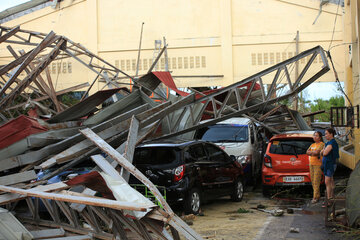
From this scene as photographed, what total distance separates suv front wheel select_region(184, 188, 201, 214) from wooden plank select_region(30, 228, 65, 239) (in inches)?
124

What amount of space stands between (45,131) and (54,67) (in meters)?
18.1

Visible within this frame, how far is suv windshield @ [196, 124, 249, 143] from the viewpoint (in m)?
15.1

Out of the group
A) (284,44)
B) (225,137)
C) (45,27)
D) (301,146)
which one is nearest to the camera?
(301,146)

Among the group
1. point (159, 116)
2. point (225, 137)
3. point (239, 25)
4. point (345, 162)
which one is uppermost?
point (239, 25)

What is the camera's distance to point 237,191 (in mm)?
12180

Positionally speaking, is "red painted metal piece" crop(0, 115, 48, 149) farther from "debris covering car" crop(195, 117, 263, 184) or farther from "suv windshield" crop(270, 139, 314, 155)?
"debris covering car" crop(195, 117, 263, 184)

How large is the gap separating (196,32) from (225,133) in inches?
455

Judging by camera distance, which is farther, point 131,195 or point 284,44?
point 284,44

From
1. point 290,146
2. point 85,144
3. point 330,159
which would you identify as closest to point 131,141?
point 85,144

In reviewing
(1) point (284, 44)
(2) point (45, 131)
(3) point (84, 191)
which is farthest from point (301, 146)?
(1) point (284, 44)

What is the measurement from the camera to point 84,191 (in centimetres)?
675

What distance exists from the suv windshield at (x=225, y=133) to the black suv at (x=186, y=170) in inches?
137

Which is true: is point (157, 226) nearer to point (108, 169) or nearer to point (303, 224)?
point (108, 169)

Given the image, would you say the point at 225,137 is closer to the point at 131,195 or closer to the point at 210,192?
the point at 210,192
